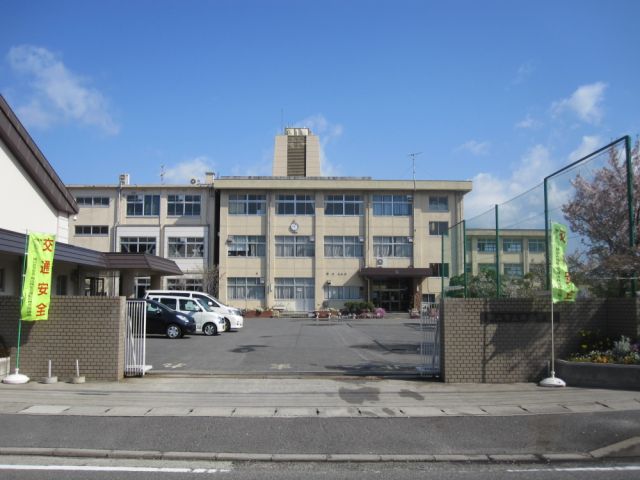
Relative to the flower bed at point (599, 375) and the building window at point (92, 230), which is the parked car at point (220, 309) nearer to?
the flower bed at point (599, 375)

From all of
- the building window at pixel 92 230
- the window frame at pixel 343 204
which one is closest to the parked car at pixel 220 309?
the window frame at pixel 343 204

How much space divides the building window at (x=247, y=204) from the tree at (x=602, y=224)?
44179mm

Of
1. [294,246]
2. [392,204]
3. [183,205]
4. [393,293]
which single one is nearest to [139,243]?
[183,205]

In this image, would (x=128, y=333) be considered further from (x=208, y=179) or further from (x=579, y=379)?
(x=208, y=179)

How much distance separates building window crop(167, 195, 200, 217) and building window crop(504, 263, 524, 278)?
147ft

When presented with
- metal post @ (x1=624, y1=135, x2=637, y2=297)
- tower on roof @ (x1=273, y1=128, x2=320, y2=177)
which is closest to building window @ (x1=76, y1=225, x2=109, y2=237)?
tower on roof @ (x1=273, y1=128, x2=320, y2=177)

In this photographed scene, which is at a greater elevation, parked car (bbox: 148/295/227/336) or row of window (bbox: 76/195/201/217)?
row of window (bbox: 76/195/201/217)

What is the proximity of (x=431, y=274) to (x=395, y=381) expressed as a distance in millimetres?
42645

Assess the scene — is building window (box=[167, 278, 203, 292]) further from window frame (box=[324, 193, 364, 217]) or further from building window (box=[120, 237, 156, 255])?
window frame (box=[324, 193, 364, 217])

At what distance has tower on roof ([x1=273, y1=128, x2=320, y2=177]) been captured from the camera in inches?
2505

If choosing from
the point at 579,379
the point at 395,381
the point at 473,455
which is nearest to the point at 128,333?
the point at 395,381

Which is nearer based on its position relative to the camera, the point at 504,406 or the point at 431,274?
the point at 504,406

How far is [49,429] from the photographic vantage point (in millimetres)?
7965

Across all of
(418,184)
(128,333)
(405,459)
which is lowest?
(405,459)
